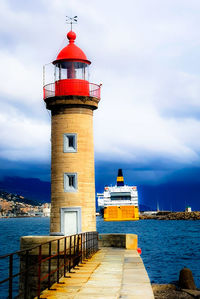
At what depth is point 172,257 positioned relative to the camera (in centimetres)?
3569

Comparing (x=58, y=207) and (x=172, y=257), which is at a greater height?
(x=58, y=207)

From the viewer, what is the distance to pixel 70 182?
747 inches

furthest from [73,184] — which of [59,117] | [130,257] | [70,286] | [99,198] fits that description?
[99,198]

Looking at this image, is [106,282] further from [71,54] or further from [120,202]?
[120,202]

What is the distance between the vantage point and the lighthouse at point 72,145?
1870cm

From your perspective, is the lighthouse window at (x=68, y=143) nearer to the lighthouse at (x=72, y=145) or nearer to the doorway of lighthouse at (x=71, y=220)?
the lighthouse at (x=72, y=145)

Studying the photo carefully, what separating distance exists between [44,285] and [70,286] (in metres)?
5.84

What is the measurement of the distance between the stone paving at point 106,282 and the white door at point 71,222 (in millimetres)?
4219

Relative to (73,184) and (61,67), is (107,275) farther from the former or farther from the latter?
(61,67)

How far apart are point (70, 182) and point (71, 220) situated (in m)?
1.76

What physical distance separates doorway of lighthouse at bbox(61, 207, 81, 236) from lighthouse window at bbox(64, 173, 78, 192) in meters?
0.89

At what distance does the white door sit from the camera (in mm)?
18594

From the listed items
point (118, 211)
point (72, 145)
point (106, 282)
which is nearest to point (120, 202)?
point (118, 211)

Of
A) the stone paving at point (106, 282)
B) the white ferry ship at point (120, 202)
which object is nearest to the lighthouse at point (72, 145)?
the stone paving at point (106, 282)
